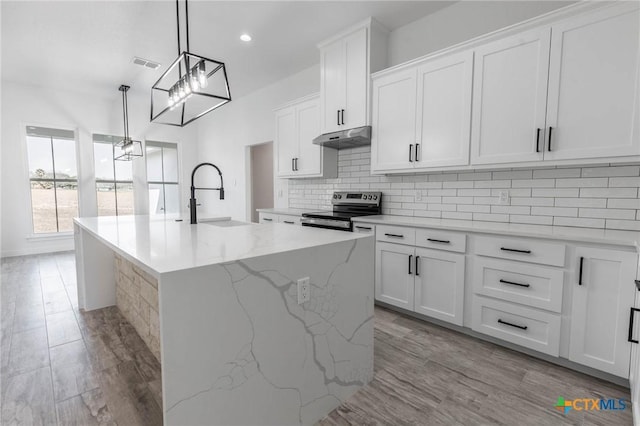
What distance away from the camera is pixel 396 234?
107 inches

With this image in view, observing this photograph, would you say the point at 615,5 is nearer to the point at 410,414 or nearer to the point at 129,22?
the point at 410,414

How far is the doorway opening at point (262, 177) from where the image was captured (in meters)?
6.07

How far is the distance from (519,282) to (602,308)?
1.39 feet

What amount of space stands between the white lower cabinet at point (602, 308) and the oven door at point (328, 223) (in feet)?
5.97

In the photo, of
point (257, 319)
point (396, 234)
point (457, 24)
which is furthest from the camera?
point (457, 24)

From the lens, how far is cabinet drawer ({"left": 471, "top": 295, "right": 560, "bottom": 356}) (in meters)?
1.95

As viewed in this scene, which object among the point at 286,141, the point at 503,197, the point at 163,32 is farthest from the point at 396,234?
the point at 163,32

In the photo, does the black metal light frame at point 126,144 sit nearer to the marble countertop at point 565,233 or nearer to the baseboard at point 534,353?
the marble countertop at point 565,233

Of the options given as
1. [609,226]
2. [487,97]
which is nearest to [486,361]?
[609,226]

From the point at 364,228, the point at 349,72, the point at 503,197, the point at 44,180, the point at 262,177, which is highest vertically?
the point at 349,72

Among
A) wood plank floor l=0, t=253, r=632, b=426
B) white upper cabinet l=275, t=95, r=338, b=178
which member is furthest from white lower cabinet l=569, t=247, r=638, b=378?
white upper cabinet l=275, t=95, r=338, b=178

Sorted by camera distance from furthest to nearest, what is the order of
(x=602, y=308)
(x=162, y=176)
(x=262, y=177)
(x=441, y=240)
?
(x=162, y=176) → (x=262, y=177) → (x=441, y=240) → (x=602, y=308)

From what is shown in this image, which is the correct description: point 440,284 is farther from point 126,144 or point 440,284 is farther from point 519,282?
point 126,144

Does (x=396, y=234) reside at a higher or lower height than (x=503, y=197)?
lower
